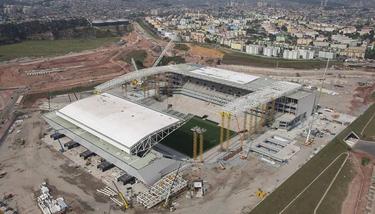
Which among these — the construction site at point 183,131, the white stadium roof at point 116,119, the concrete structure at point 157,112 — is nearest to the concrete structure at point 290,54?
the concrete structure at point 157,112

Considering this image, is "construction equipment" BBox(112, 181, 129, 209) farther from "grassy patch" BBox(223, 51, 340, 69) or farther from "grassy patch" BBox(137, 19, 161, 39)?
"grassy patch" BBox(137, 19, 161, 39)

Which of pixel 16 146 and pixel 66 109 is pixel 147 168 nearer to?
pixel 66 109

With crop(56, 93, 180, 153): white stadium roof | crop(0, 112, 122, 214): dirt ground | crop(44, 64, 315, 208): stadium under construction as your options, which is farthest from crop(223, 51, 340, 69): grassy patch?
crop(0, 112, 122, 214): dirt ground

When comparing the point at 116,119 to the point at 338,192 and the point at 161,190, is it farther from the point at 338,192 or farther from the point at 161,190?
the point at 338,192

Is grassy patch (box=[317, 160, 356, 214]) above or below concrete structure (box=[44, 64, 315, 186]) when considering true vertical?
below

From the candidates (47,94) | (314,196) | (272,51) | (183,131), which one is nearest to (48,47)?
(47,94)

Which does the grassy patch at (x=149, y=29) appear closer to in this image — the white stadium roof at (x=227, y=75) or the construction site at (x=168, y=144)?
the white stadium roof at (x=227, y=75)
